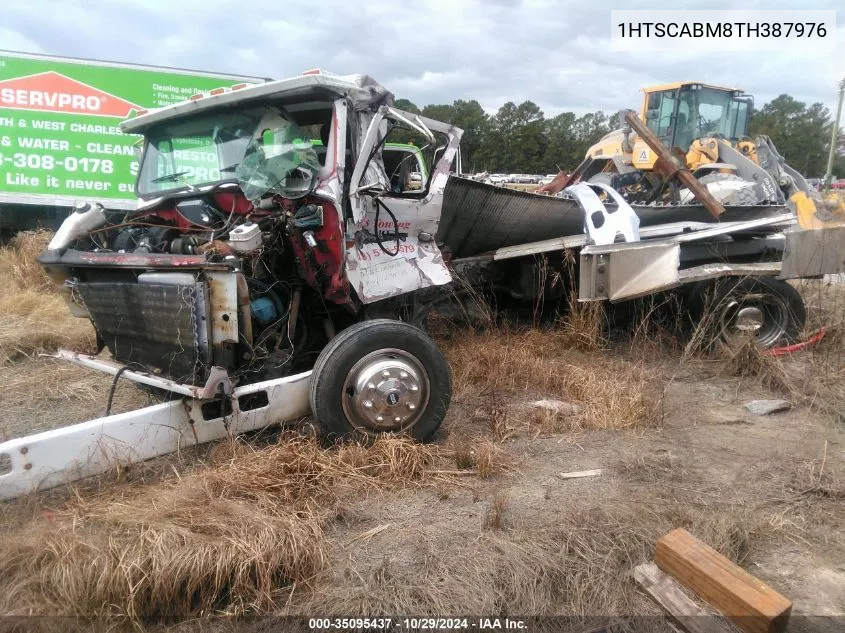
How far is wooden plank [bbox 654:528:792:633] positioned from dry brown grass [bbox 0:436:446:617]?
145cm

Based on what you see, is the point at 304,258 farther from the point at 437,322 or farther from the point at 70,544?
the point at 437,322

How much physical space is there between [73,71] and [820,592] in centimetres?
1206

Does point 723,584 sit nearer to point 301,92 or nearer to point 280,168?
point 280,168

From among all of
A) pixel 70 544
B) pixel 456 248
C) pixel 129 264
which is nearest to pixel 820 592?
pixel 70 544

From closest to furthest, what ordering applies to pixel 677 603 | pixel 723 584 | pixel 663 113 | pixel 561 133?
pixel 723 584 → pixel 677 603 → pixel 663 113 → pixel 561 133

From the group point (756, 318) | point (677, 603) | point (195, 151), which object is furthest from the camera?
point (756, 318)

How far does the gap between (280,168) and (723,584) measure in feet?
10.2

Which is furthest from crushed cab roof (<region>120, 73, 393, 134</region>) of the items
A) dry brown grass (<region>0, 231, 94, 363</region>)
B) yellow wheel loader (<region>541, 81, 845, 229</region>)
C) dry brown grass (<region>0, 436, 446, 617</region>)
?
yellow wheel loader (<region>541, 81, 845, 229</region>)

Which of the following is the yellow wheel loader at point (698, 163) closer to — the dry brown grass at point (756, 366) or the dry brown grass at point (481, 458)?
the dry brown grass at point (756, 366)

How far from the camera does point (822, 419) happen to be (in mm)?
4473

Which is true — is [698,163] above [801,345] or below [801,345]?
above

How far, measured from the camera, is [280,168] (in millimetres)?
3846

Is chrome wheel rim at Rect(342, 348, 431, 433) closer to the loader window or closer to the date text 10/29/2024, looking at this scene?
the date text 10/29/2024

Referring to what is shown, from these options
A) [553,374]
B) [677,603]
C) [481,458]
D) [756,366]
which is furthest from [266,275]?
[756,366]
